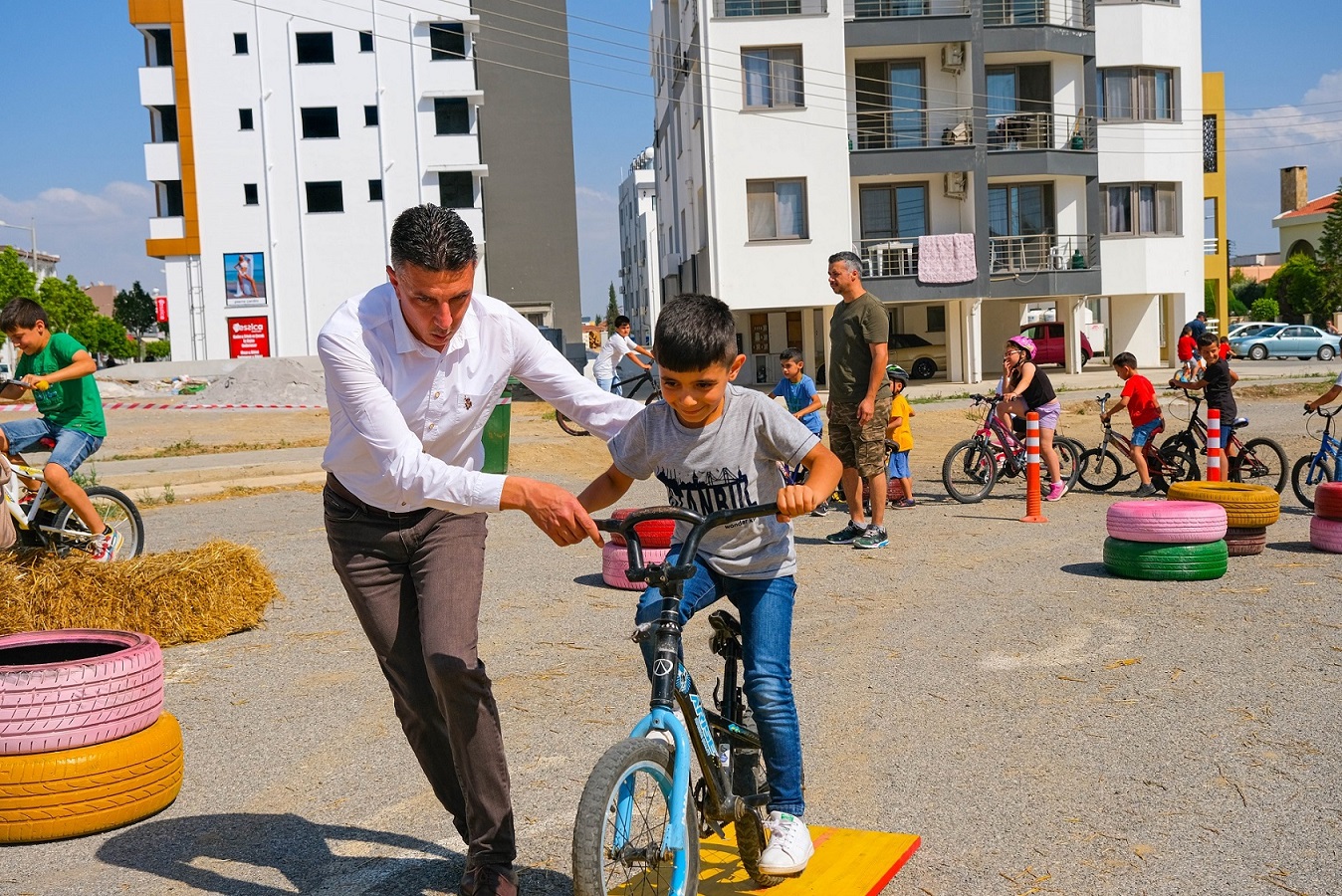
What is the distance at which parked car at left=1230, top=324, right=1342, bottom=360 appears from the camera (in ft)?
158

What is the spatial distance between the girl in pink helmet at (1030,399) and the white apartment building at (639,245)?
69.8 meters

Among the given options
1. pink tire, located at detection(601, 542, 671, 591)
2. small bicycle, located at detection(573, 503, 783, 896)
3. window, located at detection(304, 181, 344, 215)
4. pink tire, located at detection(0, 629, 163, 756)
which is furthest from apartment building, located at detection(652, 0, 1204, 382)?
small bicycle, located at detection(573, 503, 783, 896)

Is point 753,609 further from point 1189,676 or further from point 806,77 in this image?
point 806,77

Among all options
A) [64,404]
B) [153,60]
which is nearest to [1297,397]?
[64,404]

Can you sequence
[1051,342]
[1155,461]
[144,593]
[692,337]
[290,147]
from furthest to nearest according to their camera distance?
[290,147] < [1051,342] < [1155,461] < [144,593] < [692,337]

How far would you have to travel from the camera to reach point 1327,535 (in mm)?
10297

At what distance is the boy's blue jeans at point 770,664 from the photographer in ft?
12.9

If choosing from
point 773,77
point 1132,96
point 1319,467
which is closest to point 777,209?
point 773,77

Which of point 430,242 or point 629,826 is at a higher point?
point 430,242

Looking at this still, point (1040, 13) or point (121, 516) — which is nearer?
point (121, 516)

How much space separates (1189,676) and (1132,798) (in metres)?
1.96

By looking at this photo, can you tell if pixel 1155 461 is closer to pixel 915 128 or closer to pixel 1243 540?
pixel 1243 540

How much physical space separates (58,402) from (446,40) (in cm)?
4808

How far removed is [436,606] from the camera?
399cm
